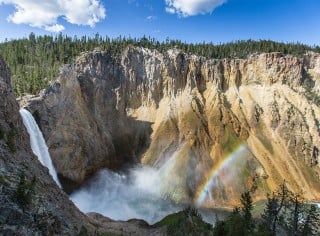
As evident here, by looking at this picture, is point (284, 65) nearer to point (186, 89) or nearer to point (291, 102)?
point (291, 102)

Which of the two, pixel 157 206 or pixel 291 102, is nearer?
pixel 157 206

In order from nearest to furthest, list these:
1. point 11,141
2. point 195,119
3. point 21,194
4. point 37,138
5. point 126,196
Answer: point 21,194 < point 11,141 < point 37,138 < point 126,196 < point 195,119

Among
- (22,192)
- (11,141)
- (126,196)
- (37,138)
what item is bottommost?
(126,196)

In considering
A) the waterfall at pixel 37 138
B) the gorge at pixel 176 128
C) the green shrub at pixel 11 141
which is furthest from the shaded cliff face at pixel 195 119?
the green shrub at pixel 11 141

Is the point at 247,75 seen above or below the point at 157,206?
above

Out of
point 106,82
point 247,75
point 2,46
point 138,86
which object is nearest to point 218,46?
point 247,75

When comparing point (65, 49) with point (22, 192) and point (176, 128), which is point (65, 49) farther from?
point (22, 192)

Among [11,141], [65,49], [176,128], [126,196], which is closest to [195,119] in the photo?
[176,128]

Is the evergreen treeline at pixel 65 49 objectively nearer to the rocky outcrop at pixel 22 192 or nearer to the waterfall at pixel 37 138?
the waterfall at pixel 37 138
